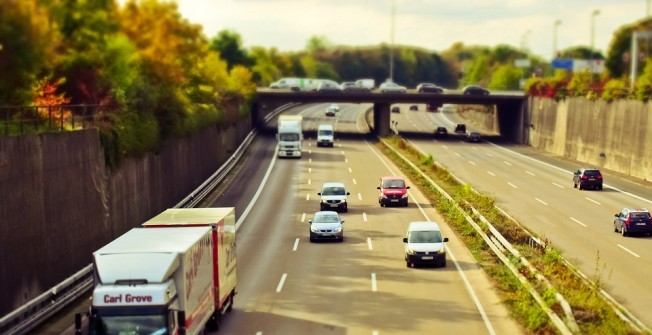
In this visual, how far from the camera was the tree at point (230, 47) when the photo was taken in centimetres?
18412

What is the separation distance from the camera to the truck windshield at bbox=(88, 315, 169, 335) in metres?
21.5

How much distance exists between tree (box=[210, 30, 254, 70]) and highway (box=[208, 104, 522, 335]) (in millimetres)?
112876

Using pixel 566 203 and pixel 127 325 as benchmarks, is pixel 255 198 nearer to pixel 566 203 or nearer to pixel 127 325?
pixel 566 203

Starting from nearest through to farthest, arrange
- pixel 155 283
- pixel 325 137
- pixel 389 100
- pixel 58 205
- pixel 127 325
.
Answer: pixel 127 325 → pixel 155 283 → pixel 58 205 → pixel 325 137 → pixel 389 100

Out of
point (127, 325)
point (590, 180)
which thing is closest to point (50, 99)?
point (127, 325)

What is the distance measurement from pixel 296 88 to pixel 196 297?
11494cm

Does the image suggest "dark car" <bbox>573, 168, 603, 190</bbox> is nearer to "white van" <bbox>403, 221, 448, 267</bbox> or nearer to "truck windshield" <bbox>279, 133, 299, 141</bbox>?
"truck windshield" <bbox>279, 133, 299, 141</bbox>

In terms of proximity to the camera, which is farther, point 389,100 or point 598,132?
point 389,100

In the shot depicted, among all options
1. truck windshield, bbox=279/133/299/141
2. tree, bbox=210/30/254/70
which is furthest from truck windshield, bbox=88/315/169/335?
tree, bbox=210/30/254/70

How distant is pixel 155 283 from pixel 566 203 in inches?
1855

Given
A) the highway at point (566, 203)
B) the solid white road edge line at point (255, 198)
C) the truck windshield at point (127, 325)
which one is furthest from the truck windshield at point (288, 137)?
the truck windshield at point (127, 325)

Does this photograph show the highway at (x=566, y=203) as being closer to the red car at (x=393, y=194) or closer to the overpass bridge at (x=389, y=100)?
the overpass bridge at (x=389, y=100)

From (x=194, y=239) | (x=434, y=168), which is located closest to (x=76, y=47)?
(x=194, y=239)

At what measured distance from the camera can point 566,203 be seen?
64.8 metres
